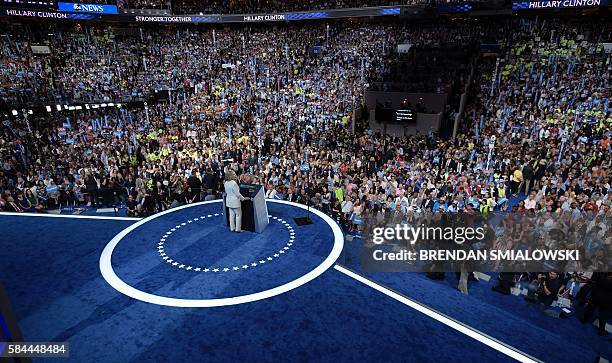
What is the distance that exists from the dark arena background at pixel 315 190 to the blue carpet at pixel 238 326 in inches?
1.3

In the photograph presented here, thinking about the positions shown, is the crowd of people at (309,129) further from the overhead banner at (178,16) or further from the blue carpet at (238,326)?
the blue carpet at (238,326)

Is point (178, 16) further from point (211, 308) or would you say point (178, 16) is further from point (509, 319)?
point (509, 319)

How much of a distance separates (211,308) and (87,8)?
108 ft

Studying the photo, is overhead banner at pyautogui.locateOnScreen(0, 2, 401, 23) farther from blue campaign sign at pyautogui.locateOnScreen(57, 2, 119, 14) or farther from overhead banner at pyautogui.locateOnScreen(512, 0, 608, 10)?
overhead banner at pyautogui.locateOnScreen(512, 0, 608, 10)

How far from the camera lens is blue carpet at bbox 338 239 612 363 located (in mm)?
5871

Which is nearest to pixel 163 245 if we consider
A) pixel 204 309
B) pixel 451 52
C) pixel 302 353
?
pixel 204 309

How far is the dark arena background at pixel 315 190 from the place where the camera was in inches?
225

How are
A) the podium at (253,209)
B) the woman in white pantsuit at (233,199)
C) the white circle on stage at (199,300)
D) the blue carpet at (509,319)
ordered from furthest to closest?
the podium at (253,209) → the woman in white pantsuit at (233,199) → the white circle on stage at (199,300) → the blue carpet at (509,319)

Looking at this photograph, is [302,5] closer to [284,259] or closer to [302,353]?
[284,259]

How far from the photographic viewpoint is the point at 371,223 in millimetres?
10305

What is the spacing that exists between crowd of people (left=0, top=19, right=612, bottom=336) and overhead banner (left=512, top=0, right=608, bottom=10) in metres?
1.40

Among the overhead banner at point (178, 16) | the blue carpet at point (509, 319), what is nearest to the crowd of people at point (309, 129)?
the blue carpet at point (509, 319)

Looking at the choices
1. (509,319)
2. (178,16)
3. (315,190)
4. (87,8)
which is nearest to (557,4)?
(315,190)

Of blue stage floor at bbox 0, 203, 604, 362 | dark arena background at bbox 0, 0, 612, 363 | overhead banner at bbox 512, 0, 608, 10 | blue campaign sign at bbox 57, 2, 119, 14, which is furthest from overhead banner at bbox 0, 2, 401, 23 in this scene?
blue stage floor at bbox 0, 203, 604, 362
